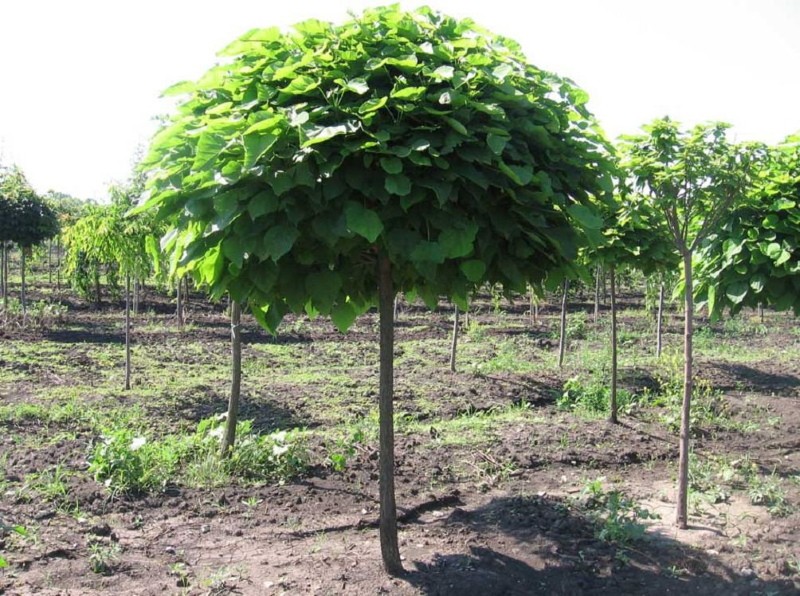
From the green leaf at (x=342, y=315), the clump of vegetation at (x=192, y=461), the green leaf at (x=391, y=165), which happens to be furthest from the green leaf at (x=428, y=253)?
the clump of vegetation at (x=192, y=461)

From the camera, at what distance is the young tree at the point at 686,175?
477cm

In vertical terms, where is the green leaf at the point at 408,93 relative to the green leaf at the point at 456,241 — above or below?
above

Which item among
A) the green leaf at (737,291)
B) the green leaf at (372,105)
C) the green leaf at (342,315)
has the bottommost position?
the green leaf at (342,315)

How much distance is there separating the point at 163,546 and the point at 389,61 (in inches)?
136

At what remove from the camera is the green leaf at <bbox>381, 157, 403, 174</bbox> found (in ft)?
9.63

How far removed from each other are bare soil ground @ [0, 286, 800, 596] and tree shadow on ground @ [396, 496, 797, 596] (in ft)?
0.05

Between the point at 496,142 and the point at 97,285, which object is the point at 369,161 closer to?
the point at 496,142

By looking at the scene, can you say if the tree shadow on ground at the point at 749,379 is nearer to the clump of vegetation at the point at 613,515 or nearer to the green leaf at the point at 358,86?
the clump of vegetation at the point at 613,515

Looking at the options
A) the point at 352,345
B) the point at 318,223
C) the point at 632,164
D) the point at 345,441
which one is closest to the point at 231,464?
the point at 345,441

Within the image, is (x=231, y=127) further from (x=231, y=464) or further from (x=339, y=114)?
(x=231, y=464)

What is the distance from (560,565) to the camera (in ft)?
14.1

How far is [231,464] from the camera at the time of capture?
6031 mm

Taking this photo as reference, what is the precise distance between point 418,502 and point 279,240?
10.8 ft

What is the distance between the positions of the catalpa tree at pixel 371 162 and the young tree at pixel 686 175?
4.36 feet
